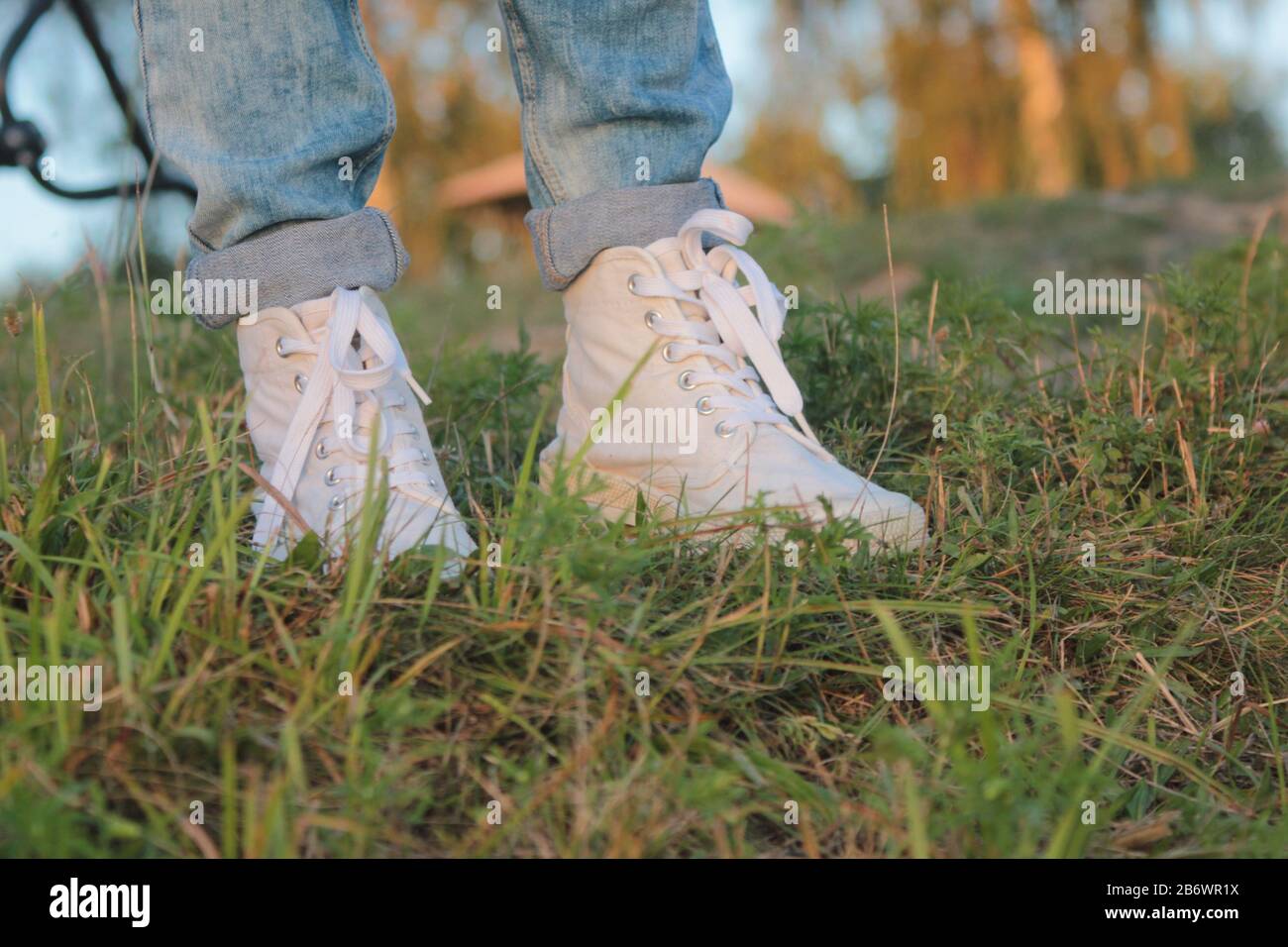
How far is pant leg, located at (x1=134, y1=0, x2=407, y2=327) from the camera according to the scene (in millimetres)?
1138

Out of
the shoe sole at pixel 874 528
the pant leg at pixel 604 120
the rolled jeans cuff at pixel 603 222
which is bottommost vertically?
the shoe sole at pixel 874 528

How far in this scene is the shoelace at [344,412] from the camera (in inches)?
45.7

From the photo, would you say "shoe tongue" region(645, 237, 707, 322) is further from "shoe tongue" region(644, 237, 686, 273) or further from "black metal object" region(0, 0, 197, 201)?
"black metal object" region(0, 0, 197, 201)

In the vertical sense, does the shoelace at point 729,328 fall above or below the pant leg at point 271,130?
below

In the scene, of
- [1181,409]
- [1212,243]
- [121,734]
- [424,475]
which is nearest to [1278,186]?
[1212,243]

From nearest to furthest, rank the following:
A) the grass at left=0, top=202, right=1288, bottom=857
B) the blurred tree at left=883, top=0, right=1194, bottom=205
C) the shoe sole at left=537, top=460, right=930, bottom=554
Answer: the grass at left=0, top=202, right=1288, bottom=857 < the shoe sole at left=537, top=460, right=930, bottom=554 < the blurred tree at left=883, top=0, right=1194, bottom=205

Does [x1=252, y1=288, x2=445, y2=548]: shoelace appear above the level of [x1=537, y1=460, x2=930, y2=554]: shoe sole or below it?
above

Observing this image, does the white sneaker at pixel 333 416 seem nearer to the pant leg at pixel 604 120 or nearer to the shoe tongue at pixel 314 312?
the shoe tongue at pixel 314 312

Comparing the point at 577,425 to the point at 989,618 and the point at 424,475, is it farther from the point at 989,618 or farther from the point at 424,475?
the point at 989,618

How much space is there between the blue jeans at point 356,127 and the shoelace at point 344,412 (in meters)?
0.06

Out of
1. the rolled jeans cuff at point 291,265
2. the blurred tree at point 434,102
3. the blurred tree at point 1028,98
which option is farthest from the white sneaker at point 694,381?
the blurred tree at point 434,102

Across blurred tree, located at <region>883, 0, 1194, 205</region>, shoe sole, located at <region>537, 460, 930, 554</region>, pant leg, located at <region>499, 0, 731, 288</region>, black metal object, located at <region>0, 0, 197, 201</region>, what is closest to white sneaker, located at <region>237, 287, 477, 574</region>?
shoe sole, located at <region>537, 460, 930, 554</region>

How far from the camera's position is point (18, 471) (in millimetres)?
1158

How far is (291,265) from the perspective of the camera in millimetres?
1191
